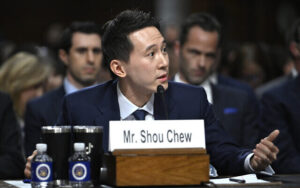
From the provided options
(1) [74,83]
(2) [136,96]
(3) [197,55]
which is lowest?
(2) [136,96]

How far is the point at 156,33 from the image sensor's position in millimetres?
3705

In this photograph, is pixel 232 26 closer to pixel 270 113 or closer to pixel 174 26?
pixel 174 26

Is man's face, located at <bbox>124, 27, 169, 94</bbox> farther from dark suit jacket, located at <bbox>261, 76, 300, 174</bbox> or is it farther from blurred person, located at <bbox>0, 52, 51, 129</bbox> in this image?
blurred person, located at <bbox>0, 52, 51, 129</bbox>

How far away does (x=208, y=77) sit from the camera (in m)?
6.04

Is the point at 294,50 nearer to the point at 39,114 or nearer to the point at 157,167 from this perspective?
the point at 39,114

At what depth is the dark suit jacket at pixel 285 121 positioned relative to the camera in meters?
4.91

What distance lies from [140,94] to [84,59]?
2482mm

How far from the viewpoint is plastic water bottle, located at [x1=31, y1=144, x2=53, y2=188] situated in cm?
295

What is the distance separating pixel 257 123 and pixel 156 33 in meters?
2.32

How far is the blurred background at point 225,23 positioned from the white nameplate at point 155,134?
15.0 feet

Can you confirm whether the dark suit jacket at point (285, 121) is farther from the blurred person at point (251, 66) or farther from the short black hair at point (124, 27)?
the blurred person at point (251, 66)

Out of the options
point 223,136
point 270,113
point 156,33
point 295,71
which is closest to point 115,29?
point 156,33

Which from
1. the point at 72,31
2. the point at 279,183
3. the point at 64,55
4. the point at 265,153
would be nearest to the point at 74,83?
the point at 64,55

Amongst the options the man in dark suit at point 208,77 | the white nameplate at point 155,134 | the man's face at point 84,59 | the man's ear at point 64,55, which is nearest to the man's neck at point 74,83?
the man's face at point 84,59
